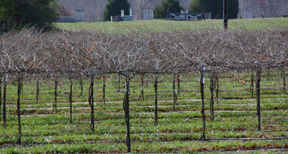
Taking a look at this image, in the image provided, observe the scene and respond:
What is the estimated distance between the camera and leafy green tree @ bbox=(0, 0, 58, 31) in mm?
32094

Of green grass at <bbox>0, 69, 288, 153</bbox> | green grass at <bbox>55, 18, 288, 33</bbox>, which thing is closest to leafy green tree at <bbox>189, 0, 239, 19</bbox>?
green grass at <bbox>55, 18, 288, 33</bbox>

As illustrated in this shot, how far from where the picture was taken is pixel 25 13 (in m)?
33.3

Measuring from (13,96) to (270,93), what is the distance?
14522 millimetres

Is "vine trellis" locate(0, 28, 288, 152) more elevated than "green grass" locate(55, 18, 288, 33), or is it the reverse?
"green grass" locate(55, 18, 288, 33)

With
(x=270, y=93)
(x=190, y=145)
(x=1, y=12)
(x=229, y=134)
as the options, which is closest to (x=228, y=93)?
(x=270, y=93)

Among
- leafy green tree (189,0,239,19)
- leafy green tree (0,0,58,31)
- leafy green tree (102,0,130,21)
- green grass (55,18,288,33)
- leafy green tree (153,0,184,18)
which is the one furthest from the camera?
leafy green tree (102,0,130,21)

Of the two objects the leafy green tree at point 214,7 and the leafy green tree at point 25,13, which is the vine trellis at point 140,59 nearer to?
the leafy green tree at point 25,13

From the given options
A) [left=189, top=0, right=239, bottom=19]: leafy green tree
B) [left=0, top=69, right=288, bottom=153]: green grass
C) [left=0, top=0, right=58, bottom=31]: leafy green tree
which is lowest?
[left=0, top=69, right=288, bottom=153]: green grass

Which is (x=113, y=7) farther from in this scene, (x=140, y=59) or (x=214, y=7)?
(x=140, y=59)

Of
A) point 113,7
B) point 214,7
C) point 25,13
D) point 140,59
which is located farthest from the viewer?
point 113,7

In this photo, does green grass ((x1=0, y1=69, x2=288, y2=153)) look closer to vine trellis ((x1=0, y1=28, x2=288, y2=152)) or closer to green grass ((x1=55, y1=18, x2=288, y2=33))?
vine trellis ((x1=0, y1=28, x2=288, y2=152))

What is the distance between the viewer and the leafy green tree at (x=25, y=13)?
3209cm

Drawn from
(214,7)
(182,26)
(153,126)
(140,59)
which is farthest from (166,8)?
(153,126)

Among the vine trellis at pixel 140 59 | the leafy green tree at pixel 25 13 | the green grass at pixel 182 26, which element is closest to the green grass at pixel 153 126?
the vine trellis at pixel 140 59
